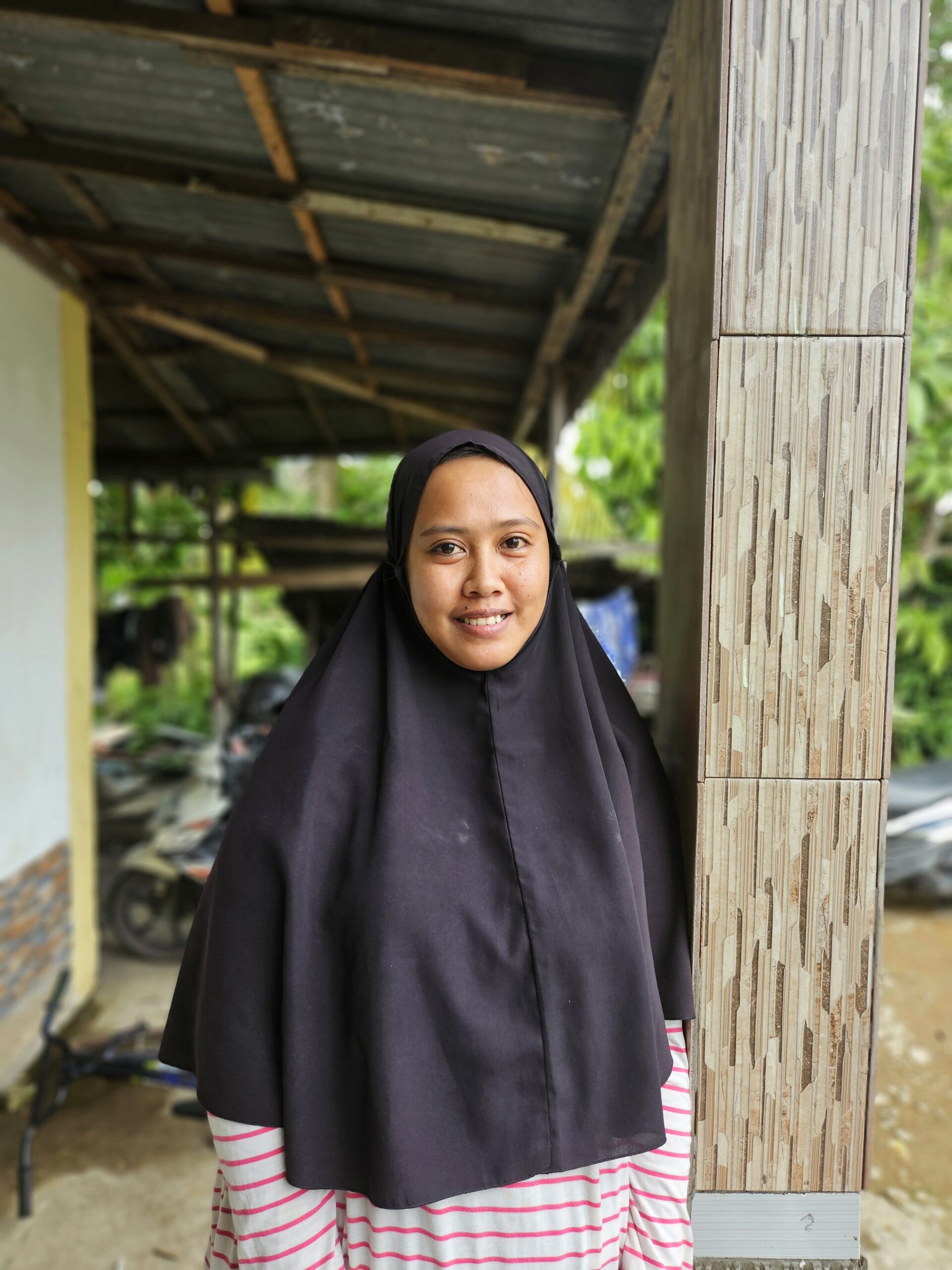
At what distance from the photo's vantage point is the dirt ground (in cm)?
268

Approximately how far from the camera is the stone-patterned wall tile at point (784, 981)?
1168 mm

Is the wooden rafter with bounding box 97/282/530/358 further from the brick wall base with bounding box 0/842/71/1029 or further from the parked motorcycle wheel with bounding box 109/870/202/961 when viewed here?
the parked motorcycle wheel with bounding box 109/870/202/961

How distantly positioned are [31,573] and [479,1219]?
3023 millimetres

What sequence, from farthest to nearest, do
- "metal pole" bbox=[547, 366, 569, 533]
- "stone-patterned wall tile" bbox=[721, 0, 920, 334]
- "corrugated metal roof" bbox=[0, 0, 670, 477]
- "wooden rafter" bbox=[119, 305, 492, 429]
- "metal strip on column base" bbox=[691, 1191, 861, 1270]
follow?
1. "metal pole" bbox=[547, 366, 569, 533]
2. "wooden rafter" bbox=[119, 305, 492, 429]
3. "corrugated metal roof" bbox=[0, 0, 670, 477]
4. "metal strip on column base" bbox=[691, 1191, 861, 1270]
5. "stone-patterned wall tile" bbox=[721, 0, 920, 334]

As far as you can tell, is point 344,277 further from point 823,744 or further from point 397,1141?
point 397,1141

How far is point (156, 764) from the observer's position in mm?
6562

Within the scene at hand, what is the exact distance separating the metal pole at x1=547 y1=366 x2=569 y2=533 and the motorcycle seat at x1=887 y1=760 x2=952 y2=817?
2939 mm

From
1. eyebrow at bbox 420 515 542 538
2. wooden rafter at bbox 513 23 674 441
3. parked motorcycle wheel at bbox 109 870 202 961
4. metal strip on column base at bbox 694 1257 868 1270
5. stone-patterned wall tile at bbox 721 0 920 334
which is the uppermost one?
wooden rafter at bbox 513 23 674 441

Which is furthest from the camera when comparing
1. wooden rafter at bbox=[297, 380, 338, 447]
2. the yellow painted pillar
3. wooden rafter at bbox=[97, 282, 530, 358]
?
wooden rafter at bbox=[297, 380, 338, 447]

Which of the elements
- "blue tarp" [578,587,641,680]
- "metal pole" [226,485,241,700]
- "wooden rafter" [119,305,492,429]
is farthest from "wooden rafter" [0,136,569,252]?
"metal pole" [226,485,241,700]

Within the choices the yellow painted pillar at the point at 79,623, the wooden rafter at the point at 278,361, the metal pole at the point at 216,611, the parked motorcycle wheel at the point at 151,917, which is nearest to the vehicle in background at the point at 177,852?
the parked motorcycle wheel at the point at 151,917

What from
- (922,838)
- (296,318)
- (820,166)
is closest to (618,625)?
(922,838)

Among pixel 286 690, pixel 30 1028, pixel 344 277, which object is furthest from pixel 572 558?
pixel 30 1028

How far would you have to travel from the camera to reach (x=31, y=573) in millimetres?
3432
